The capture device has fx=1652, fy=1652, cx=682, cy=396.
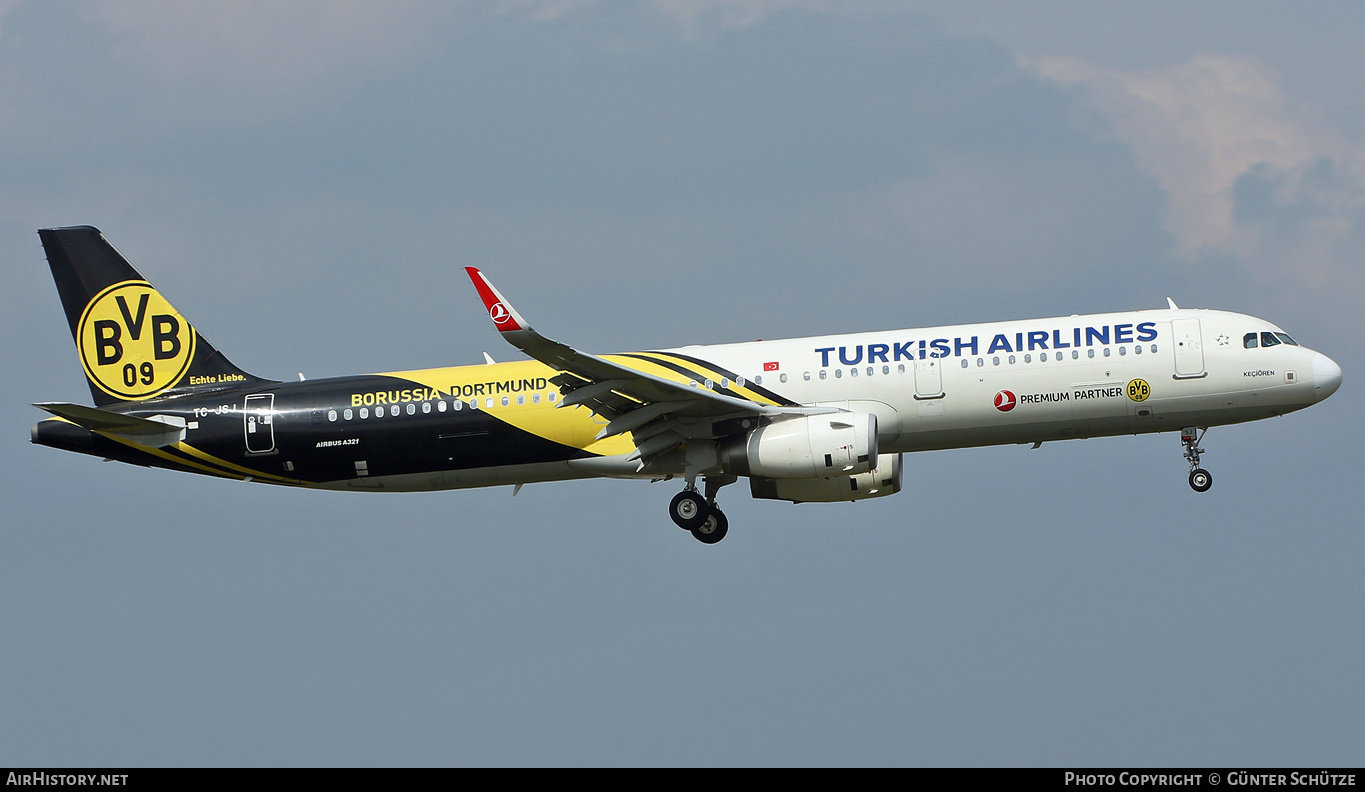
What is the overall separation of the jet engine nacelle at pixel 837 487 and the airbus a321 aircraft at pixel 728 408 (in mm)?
51

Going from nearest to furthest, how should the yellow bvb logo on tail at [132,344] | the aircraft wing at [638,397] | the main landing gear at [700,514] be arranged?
the aircraft wing at [638,397], the main landing gear at [700,514], the yellow bvb logo on tail at [132,344]

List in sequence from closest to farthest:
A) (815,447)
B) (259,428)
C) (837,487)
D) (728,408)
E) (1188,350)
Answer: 1. (815,447)
2. (728,408)
3. (1188,350)
4. (259,428)
5. (837,487)

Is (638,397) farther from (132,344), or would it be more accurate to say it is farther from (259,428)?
(132,344)

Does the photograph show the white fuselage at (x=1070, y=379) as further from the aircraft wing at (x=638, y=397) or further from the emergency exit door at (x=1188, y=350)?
the aircraft wing at (x=638, y=397)

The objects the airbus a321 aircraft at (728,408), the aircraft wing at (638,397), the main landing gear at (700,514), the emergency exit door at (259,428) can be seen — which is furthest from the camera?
the emergency exit door at (259,428)

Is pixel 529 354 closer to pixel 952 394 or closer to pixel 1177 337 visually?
pixel 952 394

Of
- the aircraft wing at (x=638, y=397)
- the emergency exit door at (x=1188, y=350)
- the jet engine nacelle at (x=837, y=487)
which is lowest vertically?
the jet engine nacelle at (x=837, y=487)

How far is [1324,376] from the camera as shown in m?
39.5

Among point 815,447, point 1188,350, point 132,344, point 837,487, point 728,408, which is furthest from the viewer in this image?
point 132,344

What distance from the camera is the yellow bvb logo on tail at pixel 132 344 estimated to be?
43.8 meters

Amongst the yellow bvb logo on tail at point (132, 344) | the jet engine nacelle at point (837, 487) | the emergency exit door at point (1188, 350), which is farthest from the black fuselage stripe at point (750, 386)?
the yellow bvb logo on tail at point (132, 344)

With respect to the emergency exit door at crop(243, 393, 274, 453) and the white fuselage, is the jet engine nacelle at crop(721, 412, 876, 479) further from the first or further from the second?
the emergency exit door at crop(243, 393, 274, 453)

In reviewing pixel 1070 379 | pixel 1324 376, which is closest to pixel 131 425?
pixel 1070 379

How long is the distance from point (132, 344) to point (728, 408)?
16.7 metres
